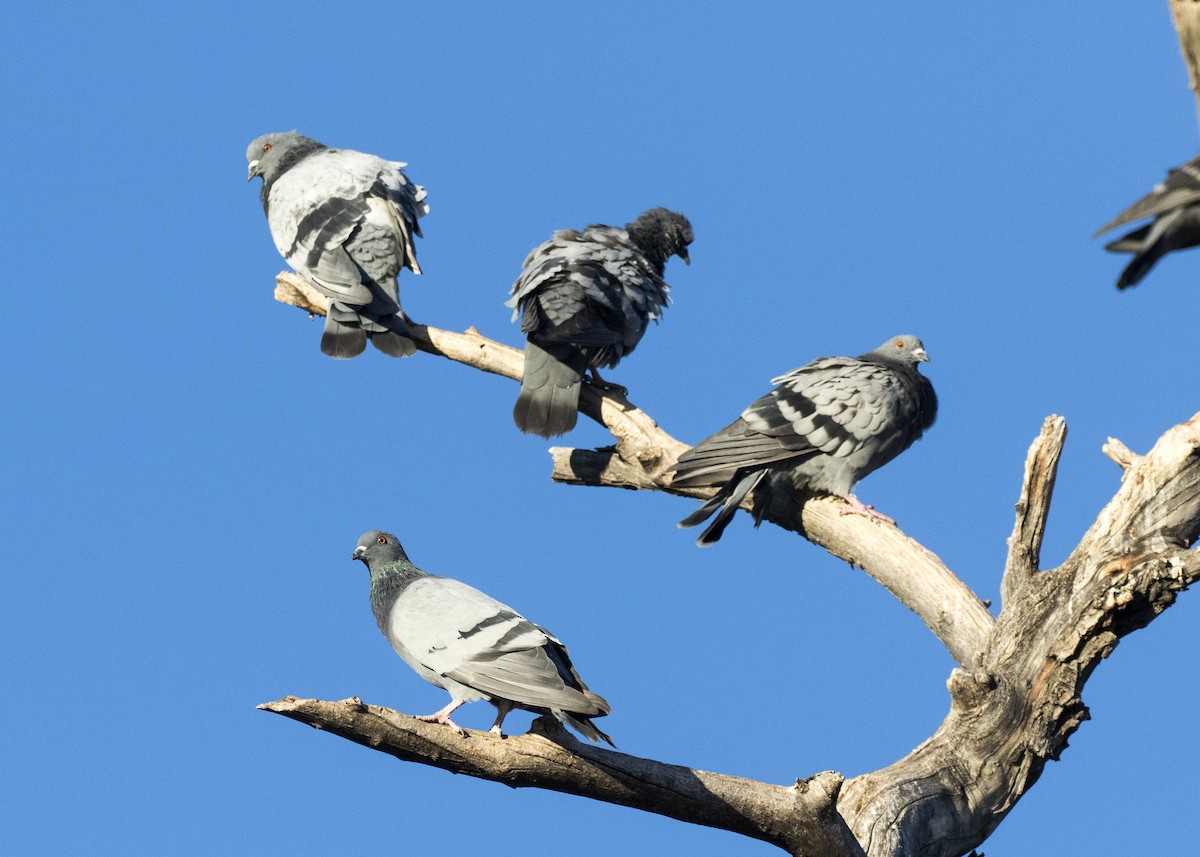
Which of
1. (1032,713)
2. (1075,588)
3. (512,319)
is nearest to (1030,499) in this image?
(1075,588)

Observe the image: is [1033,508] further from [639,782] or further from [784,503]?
[639,782]

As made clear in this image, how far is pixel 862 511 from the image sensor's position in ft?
28.2

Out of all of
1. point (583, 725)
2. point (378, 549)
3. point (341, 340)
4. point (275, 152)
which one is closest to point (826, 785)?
point (583, 725)

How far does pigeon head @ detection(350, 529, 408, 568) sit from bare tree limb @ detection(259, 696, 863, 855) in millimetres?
2312

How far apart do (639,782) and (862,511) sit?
288cm

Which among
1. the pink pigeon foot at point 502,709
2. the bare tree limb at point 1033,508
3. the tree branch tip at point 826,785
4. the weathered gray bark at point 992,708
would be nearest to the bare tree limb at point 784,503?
the weathered gray bark at point 992,708

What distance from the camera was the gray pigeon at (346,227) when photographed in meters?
10.4

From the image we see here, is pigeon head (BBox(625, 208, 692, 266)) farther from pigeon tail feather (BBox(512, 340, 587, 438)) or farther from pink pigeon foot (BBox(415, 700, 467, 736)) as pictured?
pink pigeon foot (BBox(415, 700, 467, 736))

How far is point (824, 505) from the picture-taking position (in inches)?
349

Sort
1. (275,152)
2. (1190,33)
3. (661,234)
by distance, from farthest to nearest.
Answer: (275,152) < (661,234) < (1190,33)

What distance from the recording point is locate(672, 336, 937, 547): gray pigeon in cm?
859

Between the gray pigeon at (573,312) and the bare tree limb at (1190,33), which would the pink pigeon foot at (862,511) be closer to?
the gray pigeon at (573,312)

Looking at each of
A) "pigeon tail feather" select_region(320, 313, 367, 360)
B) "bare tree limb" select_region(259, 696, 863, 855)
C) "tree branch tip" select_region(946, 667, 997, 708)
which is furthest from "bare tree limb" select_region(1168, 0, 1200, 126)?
"pigeon tail feather" select_region(320, 313, 367, 360)

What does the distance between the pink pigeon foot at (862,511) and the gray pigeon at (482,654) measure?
97.9 inches
